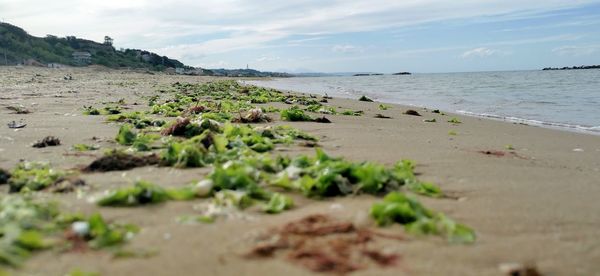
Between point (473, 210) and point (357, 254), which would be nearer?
point (357, 254)

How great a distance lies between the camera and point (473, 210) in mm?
2789

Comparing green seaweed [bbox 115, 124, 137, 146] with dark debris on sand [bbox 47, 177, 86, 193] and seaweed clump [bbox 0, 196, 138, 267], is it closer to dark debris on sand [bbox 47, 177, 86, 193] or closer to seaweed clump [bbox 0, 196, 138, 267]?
dark debris on sand [bbox 47, 177, 86, 193]

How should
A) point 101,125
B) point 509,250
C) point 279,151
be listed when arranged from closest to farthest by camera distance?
point 509,250
point 279,151
point 101,125

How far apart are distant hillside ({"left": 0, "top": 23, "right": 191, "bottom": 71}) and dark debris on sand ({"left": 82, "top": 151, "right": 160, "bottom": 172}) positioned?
52.2m

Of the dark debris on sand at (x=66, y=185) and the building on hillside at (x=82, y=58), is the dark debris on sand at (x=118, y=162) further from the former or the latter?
the building on hillside at (x=82, y=58)

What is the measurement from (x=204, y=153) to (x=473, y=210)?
2.10 metres

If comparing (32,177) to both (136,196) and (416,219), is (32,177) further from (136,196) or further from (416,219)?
(416,219)

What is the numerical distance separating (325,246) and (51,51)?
71609 mm

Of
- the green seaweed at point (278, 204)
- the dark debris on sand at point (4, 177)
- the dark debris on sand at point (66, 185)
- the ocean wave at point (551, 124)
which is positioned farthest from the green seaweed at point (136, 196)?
the ocean wave at point (551, 124)

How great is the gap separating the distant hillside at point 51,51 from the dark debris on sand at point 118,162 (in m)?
52.2

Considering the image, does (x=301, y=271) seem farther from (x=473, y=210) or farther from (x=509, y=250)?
(x=473, y=210)

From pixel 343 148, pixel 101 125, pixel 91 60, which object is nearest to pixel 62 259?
pixel 343 148

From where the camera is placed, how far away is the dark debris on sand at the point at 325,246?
1959 mm

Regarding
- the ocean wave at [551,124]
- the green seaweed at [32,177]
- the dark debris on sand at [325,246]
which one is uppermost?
the green seaweed at [32,177]
